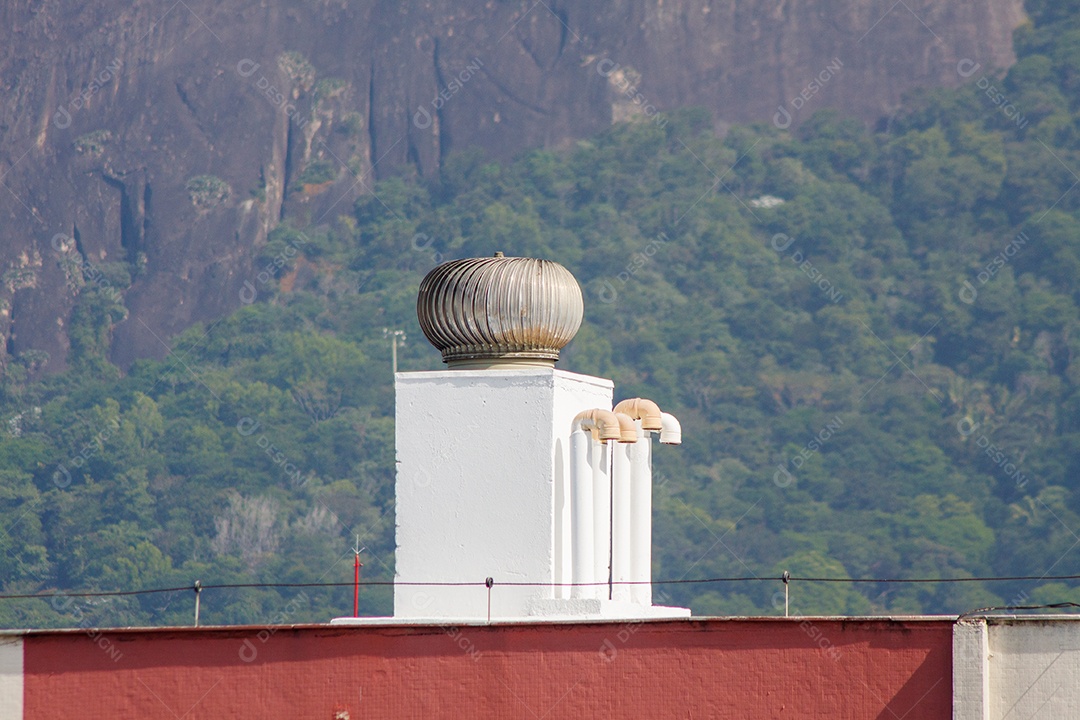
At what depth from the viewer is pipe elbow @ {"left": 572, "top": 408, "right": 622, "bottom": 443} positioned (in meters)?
16.5

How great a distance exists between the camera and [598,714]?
14672 millimetres

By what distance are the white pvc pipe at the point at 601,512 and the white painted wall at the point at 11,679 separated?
15.9 feet

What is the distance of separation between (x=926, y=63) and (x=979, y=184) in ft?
42.4

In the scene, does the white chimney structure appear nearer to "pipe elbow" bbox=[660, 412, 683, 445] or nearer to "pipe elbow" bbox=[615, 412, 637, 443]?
"pipe elbow" bbox=[615, 412, 637, 443]

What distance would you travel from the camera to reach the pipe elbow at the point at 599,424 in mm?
16500

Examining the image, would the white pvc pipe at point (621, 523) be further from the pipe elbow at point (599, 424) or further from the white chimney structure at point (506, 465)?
the pipe elbow at point (599, 424)

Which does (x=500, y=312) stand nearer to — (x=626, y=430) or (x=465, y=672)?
(x=626, y=430)

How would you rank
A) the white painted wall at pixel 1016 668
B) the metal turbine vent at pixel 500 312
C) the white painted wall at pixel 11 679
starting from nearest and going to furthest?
the white painted wall at pixel 1016 668, the white painted wall at pixel 11 679, the metal turbine vent at pixel 500 312

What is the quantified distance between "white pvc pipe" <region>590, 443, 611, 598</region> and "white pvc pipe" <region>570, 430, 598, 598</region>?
18cm

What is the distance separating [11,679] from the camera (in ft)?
48.6

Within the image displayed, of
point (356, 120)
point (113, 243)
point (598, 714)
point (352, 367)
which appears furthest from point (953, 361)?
point (598, 714)

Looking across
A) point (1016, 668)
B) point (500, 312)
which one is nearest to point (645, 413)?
point (500, 312)

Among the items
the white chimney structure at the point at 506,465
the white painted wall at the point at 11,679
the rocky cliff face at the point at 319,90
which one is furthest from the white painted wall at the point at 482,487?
the rocky cliff face at the point at 319,90

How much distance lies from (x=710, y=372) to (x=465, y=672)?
120 m
